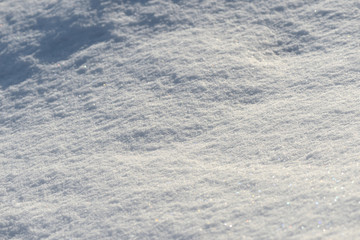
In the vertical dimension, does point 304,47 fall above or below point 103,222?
above

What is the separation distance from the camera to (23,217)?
110 inches

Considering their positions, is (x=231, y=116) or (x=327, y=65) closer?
(x=231, y=116)

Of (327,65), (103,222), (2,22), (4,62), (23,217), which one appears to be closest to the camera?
(103,222)

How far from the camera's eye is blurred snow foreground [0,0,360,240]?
2514mm

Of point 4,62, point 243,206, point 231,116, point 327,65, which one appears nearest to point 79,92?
point 4,62

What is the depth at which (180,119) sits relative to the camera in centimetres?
327

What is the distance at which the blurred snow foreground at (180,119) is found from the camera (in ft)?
8.25

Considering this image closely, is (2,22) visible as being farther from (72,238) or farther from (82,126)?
(72,238)

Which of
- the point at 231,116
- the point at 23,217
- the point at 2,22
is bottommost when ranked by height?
the point at 23,217

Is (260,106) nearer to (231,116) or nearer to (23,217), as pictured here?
(231,116)

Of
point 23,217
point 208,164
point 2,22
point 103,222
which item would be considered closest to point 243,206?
point 208,164

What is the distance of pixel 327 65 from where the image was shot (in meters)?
3.45

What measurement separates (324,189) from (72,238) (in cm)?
162

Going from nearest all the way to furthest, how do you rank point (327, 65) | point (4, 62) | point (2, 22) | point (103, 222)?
point (103, 222) → point (327, 65) → point (4, 62) → point (2, 22)
